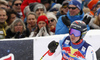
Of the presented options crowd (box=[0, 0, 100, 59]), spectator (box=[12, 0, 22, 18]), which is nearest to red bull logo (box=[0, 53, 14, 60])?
crowd (box=[0, 0, 100, 59])

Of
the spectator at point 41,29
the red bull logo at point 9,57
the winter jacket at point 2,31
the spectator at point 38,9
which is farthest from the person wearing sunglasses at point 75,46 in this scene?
the spectator at point 38,9

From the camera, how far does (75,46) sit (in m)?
4.41

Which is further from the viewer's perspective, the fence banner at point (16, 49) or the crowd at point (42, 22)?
the crowd at point (42, 22)

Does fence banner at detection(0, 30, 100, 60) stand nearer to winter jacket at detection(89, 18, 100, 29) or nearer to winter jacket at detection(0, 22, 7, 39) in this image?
winter jacket at detection(0, 22, 7, 39)

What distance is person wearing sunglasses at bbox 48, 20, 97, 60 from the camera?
13.9ft

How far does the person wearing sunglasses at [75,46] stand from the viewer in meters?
4.23

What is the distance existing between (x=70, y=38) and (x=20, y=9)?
408cm

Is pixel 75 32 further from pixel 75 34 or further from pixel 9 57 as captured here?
pixel 9 57

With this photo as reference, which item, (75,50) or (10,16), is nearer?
(75,50)

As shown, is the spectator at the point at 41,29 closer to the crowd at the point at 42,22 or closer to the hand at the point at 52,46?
the crowd at the point at 42,22

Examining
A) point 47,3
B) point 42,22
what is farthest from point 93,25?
point 47,3

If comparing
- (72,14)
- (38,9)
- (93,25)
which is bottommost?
(93,25)

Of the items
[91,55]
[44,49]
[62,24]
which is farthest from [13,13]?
[91,55]

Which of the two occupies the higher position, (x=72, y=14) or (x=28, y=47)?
(x=72, y=14)
